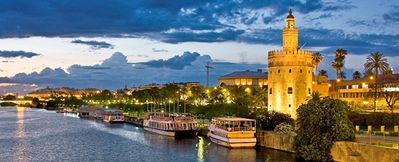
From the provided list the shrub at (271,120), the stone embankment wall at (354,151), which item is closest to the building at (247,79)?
the shrub at (271,120)

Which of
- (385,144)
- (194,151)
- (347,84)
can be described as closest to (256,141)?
(194,151)

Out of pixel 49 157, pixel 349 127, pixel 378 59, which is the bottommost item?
pixel 49 157

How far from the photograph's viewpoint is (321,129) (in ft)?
177

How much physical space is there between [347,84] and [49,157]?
8779 cm

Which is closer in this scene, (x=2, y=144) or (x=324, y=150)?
(x=324, y=150)

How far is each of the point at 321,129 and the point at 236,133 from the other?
16.8 m

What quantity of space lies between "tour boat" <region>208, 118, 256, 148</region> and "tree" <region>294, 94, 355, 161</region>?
39.6 ft

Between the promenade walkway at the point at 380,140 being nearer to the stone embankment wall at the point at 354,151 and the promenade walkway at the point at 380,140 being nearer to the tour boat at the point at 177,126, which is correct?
the stone embankment wall at the point at 354,151

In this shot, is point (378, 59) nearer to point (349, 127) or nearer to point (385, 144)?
point (349, 127)

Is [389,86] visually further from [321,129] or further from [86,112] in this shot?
[86,112]

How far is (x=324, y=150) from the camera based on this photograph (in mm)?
Result: 52469

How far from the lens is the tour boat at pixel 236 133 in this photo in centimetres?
6794

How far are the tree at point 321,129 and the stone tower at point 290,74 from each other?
127ft

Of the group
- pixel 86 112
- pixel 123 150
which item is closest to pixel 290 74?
pixel 123 150
